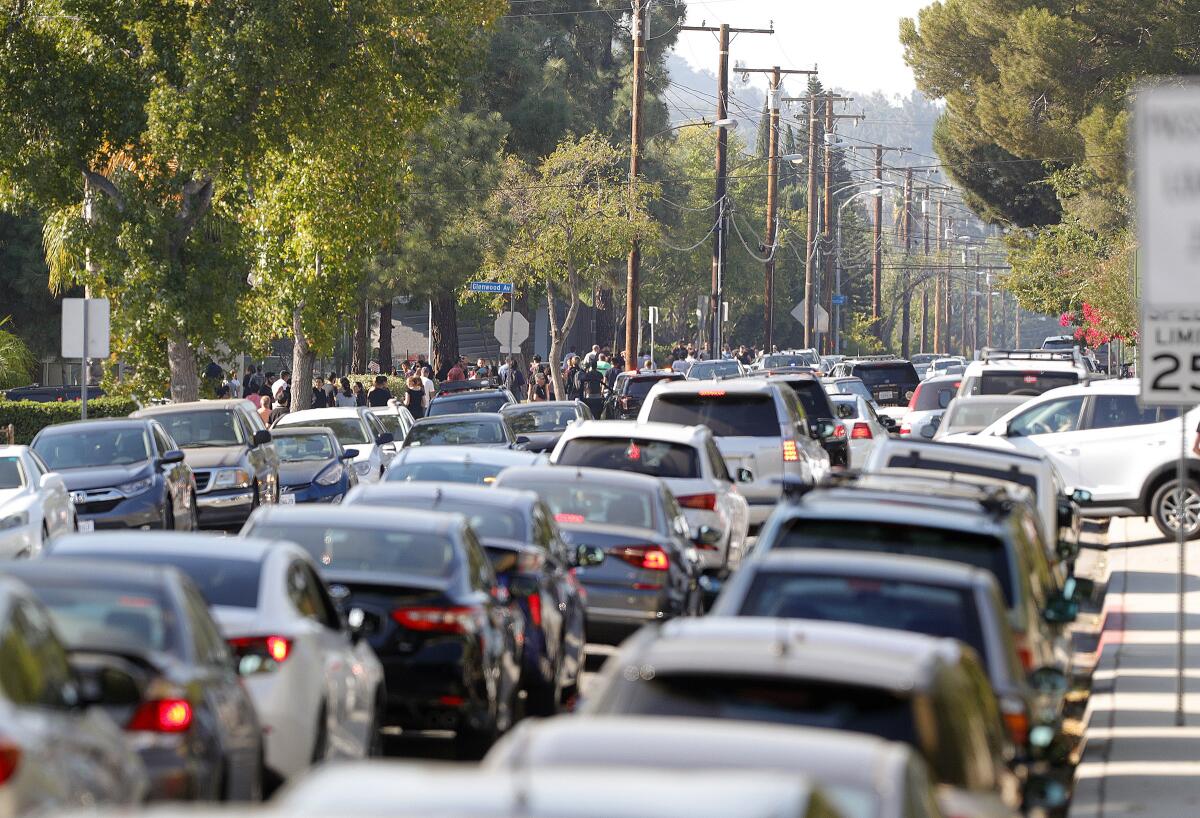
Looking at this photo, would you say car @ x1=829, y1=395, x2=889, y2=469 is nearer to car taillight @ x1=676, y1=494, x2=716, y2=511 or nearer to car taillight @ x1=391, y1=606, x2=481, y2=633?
car taillight @ x1=676, y1=494, x2=716, y2=511

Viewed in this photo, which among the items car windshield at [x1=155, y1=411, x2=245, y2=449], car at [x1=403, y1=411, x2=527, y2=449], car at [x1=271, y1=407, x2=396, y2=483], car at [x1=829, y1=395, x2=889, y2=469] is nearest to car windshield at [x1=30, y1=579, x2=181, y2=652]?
car at [x1=403, y1=411, x2=527, y2=449]

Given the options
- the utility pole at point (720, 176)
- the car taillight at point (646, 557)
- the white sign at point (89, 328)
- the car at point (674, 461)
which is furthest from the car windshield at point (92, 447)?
the utility pole at point (720, 176)

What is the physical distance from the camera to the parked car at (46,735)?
593 centimetres

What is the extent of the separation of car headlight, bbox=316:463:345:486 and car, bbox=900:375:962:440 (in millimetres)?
10123

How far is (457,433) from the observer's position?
27781 millimetres

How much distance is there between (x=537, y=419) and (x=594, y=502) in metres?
13.7

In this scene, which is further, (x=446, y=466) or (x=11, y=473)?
(x=11, y=473)

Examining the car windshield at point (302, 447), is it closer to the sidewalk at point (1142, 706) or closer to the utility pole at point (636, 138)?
the sidewalk at point (1142, 706)

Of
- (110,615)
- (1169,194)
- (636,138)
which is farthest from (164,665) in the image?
(636,138)

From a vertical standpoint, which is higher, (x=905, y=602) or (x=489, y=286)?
(x=489, y=286)

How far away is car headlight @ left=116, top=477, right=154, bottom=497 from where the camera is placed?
22.8 m

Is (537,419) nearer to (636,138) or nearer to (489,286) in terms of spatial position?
(489,286)

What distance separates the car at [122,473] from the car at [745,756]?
57.1 feet

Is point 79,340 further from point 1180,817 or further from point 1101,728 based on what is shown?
point 1180,817
